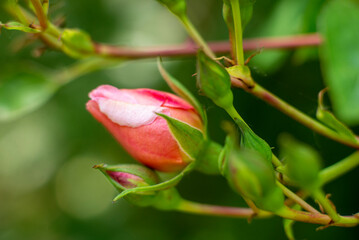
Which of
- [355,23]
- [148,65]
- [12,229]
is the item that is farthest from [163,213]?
[355,23]

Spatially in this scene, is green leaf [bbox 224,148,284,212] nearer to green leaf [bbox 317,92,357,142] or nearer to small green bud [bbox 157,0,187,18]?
green leaf [bbox 317,92,357,142]

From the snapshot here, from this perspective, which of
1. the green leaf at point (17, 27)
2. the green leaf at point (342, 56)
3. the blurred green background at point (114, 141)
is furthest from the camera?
the blurred green background at point (114, 141)

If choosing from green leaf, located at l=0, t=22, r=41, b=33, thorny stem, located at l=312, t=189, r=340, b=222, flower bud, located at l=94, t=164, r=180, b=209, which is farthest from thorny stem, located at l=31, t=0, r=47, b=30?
thorny stem, located at l=312, t=189, r=340, b=222

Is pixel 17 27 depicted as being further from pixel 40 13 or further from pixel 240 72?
pixel 240 72

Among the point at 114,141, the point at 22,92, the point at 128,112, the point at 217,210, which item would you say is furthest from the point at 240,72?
the point at 114,141

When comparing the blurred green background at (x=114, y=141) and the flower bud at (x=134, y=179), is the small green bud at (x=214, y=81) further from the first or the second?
the blurred green background at (x=114, y=141)

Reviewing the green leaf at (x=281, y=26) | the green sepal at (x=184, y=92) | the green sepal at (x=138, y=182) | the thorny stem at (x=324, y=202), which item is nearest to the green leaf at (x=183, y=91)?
the green sepal at (x=184, y=92)
